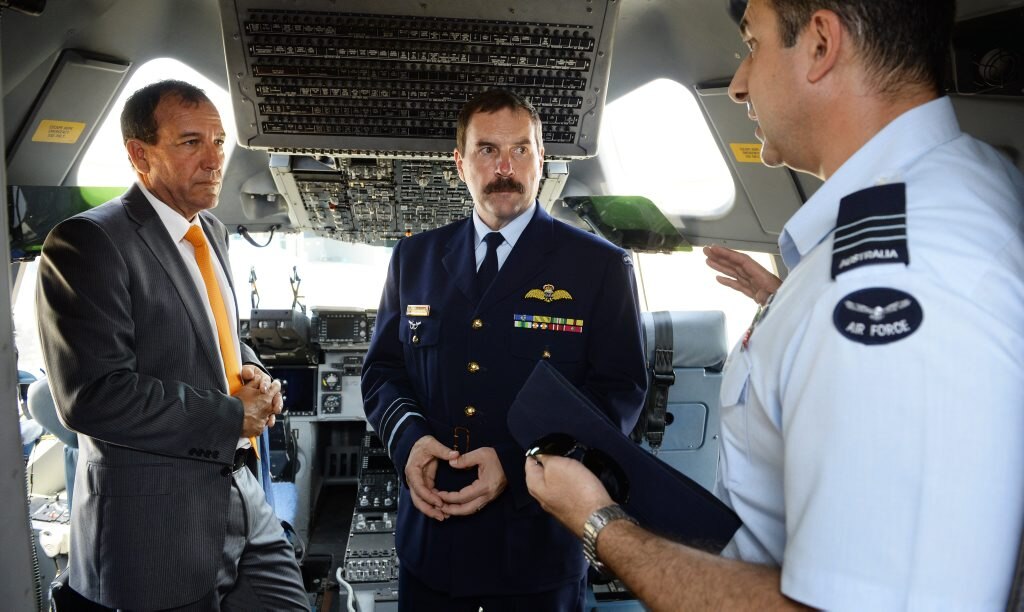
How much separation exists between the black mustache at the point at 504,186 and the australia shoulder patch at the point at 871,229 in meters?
1.24

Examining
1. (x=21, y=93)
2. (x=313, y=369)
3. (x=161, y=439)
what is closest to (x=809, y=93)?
(x=161, y=439)

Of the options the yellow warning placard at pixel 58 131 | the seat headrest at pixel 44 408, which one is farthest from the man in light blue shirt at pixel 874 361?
the yellow warning placard at pixel 58 131

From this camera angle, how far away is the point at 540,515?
191 cm

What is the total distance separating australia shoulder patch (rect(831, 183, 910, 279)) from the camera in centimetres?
80

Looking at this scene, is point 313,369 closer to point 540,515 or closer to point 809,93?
point 540,515

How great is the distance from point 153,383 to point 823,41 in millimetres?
1789

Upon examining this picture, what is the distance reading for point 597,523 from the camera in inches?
42.4

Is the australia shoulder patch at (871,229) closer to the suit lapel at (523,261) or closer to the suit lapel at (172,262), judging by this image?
the suit lapel at (523,261)

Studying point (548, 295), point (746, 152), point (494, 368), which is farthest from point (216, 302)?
point (746, 152)

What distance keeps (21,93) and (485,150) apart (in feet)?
6.87

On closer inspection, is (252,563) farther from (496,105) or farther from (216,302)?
(496,105)

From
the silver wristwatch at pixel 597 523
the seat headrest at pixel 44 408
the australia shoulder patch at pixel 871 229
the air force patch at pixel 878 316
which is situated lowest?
the seat headrest at pixel 44 408

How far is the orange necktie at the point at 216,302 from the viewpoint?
7.08 feet

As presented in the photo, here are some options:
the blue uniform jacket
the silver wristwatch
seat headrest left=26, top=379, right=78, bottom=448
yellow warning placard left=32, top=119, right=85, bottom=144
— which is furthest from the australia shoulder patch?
yellow warning placard left=32, top=119, right=85, bottom=144
